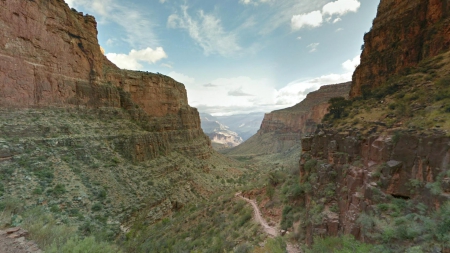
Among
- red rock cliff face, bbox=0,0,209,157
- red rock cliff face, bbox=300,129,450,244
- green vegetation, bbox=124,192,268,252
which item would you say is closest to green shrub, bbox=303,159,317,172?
red rock cliff face, bbox=300,129,450,244

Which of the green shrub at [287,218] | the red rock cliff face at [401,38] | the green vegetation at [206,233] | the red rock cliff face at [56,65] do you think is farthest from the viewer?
the red rock cliff face at [56,65]

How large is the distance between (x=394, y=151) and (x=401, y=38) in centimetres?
1188

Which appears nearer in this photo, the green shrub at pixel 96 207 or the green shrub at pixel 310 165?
the green shrub at pixel 310 165

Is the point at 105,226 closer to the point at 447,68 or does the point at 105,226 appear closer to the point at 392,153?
the point at 392,153

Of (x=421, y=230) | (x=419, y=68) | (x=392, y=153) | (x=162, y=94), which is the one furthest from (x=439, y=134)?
(x=162, y=94)

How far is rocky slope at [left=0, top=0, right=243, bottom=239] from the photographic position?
18188mm

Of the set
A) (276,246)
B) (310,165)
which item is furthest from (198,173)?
(276,246)

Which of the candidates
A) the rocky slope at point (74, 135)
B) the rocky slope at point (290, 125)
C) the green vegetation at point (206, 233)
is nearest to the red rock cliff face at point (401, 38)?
the green vegetation at point (206, 233)

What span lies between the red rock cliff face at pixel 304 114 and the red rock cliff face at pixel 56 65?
217 feet

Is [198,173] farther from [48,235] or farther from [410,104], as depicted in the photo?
[410,104]

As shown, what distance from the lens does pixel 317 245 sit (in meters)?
8.23

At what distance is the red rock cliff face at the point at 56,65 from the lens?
2081cm

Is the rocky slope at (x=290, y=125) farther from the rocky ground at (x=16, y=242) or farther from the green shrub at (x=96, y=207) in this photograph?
the rocky ground at (x=16, y=242)

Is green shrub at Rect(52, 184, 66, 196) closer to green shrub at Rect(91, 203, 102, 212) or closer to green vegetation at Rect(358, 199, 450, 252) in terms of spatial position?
green shrub at Rect(91, 203, 102, 212)
